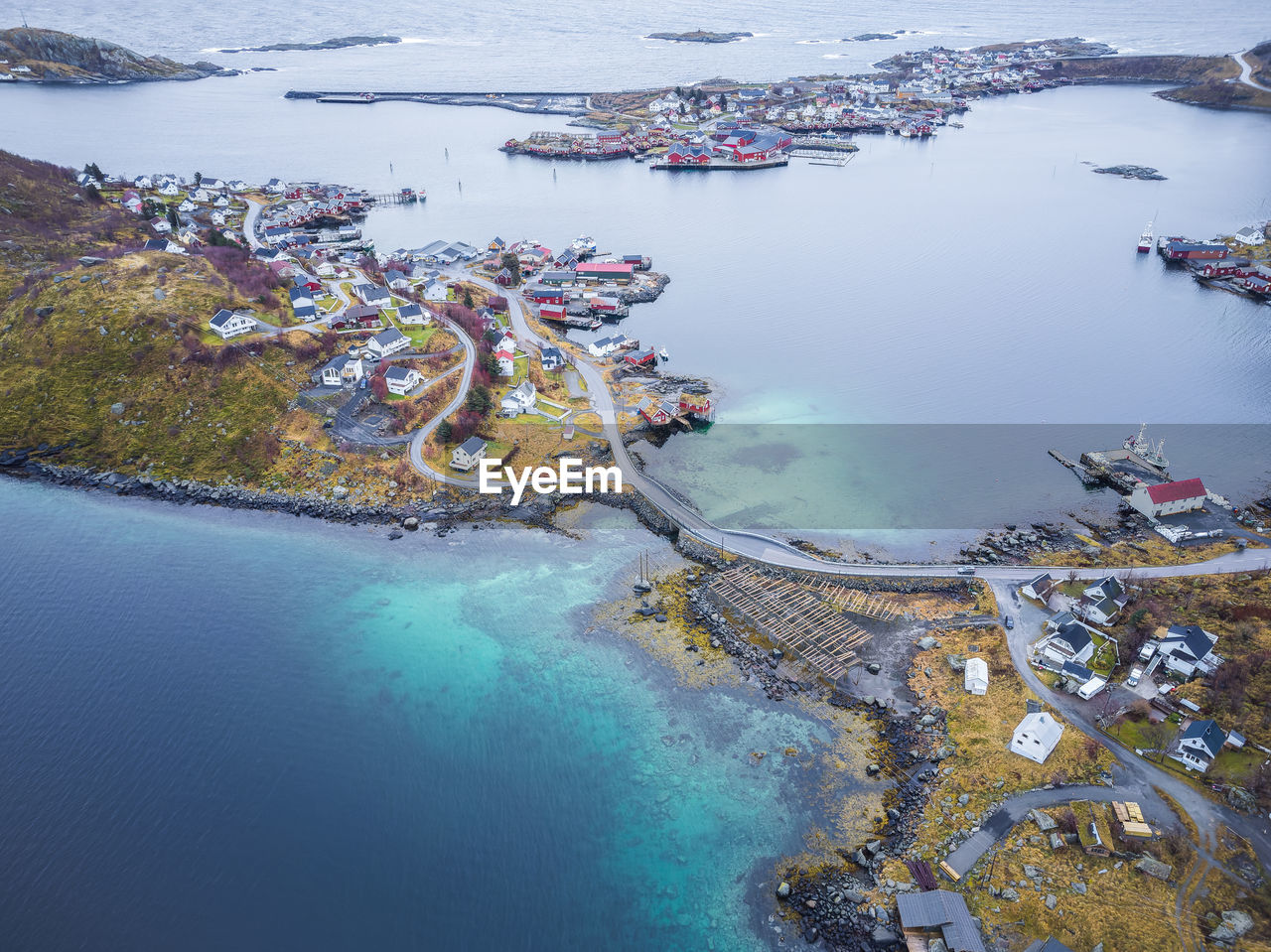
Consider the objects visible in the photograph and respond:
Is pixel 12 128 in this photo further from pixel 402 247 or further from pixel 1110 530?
pixel 1110 530

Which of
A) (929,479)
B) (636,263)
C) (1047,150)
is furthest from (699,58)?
(929,479)

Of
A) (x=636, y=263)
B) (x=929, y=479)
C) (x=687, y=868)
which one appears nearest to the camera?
(x=687, y=868)

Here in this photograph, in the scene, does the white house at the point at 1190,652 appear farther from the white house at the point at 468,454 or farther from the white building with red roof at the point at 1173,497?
the white house at the point at 468,454

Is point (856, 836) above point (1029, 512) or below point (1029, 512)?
below

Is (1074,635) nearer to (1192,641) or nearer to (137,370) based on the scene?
(1192,641)

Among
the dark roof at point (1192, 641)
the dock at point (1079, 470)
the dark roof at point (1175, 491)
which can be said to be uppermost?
the dark roof at point (1175, 491)

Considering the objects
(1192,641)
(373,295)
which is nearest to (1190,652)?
(1192,641)

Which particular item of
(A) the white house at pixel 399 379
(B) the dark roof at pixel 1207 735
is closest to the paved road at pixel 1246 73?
(B) the dark roof at pixel 1207 735
